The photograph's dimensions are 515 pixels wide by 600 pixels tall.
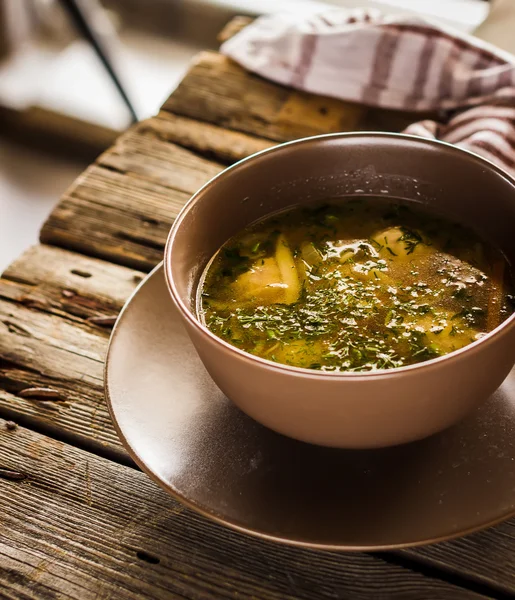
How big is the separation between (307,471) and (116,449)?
0.30m

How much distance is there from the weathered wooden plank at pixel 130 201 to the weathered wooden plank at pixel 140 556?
488 mm

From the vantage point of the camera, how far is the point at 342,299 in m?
1.06

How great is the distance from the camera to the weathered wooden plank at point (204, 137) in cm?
161

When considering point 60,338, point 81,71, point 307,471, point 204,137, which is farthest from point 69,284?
point 81,71

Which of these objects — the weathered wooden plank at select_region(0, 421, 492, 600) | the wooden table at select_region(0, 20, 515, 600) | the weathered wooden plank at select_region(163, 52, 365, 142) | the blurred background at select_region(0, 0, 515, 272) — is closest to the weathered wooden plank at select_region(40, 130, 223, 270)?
the wooden table at select_region(0, 20, 515, 600)

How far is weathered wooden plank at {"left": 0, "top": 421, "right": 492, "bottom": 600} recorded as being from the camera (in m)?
0.90

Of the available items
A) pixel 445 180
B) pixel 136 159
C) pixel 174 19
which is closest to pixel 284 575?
pixel 445 180

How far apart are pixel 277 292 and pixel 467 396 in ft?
1.10

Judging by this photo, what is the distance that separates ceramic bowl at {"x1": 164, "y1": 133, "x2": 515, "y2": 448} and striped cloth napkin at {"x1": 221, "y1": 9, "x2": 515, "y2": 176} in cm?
40

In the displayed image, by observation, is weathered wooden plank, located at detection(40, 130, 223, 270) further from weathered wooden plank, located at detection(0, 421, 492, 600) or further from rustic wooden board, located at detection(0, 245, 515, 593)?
weathered wooden plank, located at detection(0, 421, 492, 600)

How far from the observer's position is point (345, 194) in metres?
1.22

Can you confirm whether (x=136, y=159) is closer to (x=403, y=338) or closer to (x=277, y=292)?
(x=277, y=292)

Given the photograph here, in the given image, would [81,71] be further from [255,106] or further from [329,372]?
[329,372]

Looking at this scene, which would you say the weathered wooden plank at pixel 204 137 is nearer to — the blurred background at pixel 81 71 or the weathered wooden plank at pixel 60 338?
the weathered wooden plank at pixel 60 338
